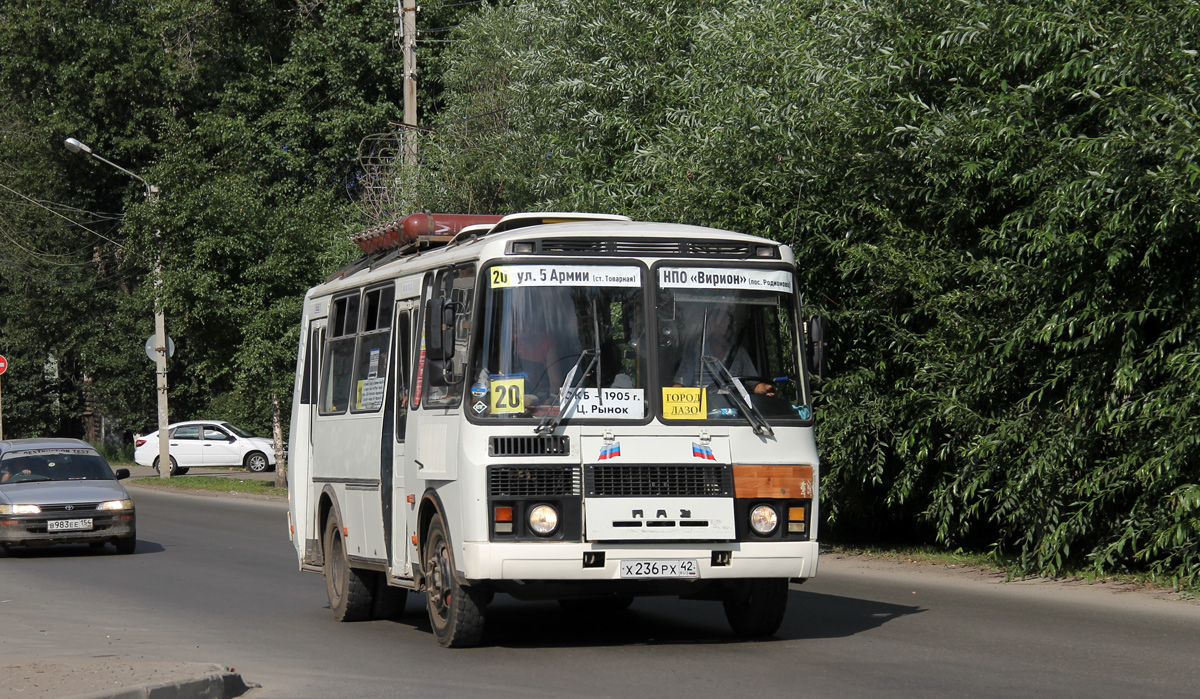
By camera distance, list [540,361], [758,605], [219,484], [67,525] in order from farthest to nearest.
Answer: [219,484] → [67,525] → [758,605] → [540,361]

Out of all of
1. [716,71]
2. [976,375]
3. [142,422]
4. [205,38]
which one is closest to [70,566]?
[716,71]

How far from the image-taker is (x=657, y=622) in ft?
39.1

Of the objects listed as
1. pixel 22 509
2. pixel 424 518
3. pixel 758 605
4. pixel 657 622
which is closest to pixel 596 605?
pixel 657 622

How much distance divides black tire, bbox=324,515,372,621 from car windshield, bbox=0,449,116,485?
29.8 feet

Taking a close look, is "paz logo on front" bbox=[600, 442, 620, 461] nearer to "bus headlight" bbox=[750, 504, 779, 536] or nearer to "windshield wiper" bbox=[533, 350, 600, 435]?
"windshield wiper" bbox=[533, 350, 600, 435]

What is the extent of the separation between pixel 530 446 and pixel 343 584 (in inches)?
146

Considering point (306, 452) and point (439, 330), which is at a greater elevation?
point (439, 330)

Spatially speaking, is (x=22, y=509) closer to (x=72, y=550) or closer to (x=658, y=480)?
(x=72, y=550)

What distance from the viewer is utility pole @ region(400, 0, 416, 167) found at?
2725 centimetres

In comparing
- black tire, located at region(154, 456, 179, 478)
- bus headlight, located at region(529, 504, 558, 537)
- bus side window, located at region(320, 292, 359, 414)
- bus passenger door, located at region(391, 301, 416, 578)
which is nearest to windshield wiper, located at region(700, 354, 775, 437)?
bus headlight, located at region(529, 504, 558, 537)

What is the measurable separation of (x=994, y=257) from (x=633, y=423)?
7.21 meters

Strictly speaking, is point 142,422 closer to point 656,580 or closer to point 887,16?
point 887,16

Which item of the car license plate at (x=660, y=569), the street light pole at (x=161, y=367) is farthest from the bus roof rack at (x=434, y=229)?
the street light pole at (x=161, y=367)

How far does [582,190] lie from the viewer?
2102cm
